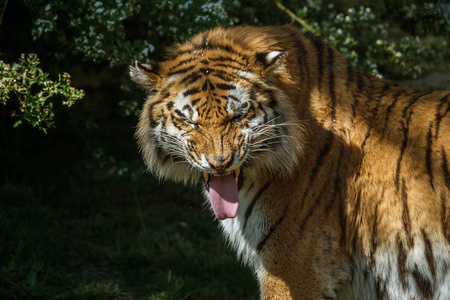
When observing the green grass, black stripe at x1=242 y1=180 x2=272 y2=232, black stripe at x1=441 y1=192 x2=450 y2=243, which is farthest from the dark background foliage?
black stripe at x1=441 y1=192 x2=450 y2=243

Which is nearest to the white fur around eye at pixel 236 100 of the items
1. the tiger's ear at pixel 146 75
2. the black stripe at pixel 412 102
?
the tiger's ear at pixel 146 75

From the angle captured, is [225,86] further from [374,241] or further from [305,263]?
[374,241]

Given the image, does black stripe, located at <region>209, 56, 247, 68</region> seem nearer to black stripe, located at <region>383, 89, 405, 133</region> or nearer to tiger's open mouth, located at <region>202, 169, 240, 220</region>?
tiger's open mouth, located at <region>202, 169, 240, 220</region>

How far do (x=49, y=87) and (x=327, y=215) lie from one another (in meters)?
1.59

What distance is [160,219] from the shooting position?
5336 millimetres

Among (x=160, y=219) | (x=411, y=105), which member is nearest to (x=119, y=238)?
(x=160, y=219)

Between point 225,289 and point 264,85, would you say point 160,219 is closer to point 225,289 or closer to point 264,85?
point 225,289

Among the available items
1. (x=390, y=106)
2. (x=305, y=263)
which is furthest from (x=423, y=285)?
(x=390, y=106)

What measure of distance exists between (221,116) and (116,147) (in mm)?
3316

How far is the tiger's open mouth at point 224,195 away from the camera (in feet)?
9.46

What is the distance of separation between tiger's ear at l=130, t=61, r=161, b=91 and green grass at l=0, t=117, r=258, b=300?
5.20 feet

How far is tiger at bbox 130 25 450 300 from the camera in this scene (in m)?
2.86

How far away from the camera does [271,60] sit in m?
2.81

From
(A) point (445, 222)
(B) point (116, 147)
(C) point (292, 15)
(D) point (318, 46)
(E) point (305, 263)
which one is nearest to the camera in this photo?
(A) point (445, 222)
